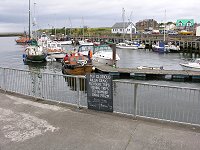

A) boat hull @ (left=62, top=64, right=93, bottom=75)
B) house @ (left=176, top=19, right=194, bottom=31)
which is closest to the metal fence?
boat hull @ (left=62, top=64, right=93, bottom=75)

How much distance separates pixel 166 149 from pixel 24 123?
3622 mm

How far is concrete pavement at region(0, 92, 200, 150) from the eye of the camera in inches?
Result: 193

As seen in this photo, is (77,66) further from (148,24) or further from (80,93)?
(148,24)

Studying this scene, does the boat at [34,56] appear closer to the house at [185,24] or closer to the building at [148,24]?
the house at [185,24]

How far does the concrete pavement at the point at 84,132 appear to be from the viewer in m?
4.91

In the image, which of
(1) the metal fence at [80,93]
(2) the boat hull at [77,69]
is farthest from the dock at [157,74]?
(1) the metal fence at [80,93]

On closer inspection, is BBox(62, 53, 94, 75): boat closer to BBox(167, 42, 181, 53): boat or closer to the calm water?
the calm water

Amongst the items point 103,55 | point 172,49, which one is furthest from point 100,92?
point 172,49

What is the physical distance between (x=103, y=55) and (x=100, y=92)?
26.3m

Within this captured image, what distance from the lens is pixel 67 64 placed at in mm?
27141

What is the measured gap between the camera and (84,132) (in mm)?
5555

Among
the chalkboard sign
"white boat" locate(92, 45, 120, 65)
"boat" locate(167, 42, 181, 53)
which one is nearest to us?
the chalkboard sign

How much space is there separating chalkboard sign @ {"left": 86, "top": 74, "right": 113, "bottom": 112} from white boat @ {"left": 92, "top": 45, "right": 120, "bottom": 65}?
25257 mm

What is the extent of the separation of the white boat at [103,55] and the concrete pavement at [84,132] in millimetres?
25565
